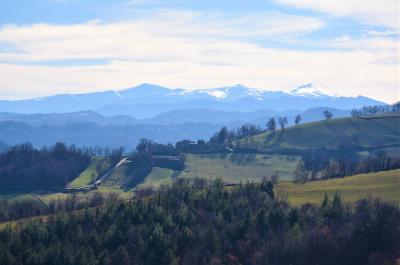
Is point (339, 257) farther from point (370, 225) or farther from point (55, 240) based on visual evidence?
point (55, 240)

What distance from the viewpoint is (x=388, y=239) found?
273 ft

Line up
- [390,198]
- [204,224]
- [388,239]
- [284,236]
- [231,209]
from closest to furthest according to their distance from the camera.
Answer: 1. [388,239]
2. [284,236]
3. [204,224]
4. [231,209]
5. [390,198]

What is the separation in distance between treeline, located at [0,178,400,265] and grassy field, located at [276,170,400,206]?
20.4m

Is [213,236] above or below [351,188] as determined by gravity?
below

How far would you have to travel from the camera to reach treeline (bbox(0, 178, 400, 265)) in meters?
85.6

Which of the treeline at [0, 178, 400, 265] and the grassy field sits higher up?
the grassy field

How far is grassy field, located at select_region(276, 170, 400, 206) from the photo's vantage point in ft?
465

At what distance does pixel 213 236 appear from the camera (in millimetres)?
98188

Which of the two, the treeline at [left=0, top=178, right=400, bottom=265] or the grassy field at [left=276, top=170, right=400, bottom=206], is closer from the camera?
the treeline at [left=0, top=178, right=400, bottom=265]

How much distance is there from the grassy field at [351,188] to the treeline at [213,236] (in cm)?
2039

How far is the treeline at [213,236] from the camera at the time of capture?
85625mm

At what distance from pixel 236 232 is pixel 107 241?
20601 mm

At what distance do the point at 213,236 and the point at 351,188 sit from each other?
217 ft

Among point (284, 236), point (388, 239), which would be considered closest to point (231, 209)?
point (284, 236)
